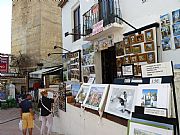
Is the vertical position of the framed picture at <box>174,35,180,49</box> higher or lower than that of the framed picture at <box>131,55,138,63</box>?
higher

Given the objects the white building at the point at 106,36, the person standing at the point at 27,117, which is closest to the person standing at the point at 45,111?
the person standing at the point at 27,117

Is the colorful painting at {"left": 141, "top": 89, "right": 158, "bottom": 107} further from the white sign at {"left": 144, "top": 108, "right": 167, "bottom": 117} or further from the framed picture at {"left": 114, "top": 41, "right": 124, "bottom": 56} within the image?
the framed picture at {"left": 114, "top": 41, "right": 124, "bottom": 56}

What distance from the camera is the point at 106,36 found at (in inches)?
386

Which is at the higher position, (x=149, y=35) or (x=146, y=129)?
(x=149, y=35)

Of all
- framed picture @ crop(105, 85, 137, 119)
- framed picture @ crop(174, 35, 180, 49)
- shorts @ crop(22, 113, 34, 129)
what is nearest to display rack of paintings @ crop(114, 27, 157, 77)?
framed picture @ crop(174, 35, 180, 49)

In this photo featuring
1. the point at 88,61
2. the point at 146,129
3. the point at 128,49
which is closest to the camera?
the point at 146,129

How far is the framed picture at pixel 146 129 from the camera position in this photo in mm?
2768

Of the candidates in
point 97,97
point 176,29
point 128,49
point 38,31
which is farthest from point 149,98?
→ point 38,31

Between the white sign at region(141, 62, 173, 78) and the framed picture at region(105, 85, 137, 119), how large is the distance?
2.22ft

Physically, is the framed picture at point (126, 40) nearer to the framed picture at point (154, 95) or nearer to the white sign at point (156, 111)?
the framed picture at point (154, 95)

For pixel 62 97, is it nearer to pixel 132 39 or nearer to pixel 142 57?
pixel 132 39

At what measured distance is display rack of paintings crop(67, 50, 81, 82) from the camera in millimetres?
12586

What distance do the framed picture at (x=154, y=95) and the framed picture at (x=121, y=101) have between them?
63cm

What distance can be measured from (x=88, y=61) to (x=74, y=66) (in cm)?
179
